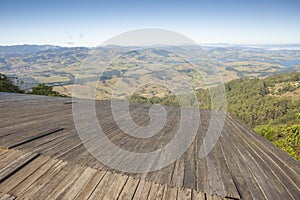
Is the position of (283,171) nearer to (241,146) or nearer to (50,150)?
(241,146)

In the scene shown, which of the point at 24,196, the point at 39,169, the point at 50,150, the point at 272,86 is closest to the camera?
the point at 24,196

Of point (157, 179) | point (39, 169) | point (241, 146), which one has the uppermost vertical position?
point (39, 169)

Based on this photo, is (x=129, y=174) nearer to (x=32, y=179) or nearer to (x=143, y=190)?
(x=143, y=190)

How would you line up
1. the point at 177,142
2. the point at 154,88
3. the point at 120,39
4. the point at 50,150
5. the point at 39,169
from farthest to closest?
the point at 154,88
the point at 120,39
the point at 177,142
the point at 50,150
the point at 39,169

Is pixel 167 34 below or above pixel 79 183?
above

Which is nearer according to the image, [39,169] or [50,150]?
[39,169]

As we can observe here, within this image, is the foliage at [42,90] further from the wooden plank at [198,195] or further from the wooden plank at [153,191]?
the wooden plank at [198,195]

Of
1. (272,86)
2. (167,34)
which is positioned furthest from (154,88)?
(167,34)

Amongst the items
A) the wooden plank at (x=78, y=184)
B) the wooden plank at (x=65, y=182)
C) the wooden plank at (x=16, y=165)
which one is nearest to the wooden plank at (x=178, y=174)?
the wooden plank at (x=78, y=184)
